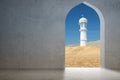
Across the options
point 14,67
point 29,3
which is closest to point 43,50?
point 14,67

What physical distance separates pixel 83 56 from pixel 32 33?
1267 centimetres

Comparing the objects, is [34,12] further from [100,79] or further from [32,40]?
[100,79]

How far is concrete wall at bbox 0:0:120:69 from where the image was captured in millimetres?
7020

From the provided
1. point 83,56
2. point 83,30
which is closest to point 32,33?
point 83,56

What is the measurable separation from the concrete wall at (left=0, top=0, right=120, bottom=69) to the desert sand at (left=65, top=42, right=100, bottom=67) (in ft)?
29.4

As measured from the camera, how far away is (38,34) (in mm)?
7070

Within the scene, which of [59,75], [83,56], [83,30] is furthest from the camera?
[83,30]

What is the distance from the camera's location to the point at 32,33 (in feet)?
23.2

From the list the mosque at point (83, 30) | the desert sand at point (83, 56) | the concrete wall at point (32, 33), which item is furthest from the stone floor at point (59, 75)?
the mosque at point (83, 30)

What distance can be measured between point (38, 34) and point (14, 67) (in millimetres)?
1259

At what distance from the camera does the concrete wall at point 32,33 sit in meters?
7.02

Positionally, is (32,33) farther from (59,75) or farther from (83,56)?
(83,56)

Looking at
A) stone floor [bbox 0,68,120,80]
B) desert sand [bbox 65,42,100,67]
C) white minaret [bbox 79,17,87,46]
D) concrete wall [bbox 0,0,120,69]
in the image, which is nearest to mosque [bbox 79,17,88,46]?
white minaret [bbox 79,17,87,46]

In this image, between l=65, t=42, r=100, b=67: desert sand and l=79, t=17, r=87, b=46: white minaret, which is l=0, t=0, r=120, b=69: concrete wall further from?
l=79, t=17, r=87, b=46: white minaret
